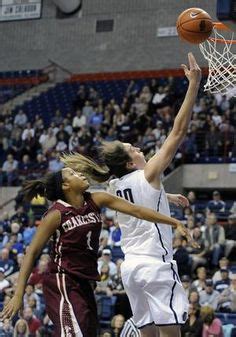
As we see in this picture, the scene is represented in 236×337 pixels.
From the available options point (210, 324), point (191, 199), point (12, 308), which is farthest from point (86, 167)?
point (191, 199)

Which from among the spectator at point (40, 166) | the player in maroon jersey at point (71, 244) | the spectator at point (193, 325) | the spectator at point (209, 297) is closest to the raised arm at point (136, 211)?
the player in maroon jersey at point (71, 244)

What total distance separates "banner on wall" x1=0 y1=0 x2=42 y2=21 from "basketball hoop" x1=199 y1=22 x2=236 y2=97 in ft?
47.7

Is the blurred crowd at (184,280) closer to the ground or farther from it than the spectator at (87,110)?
closer to the ground

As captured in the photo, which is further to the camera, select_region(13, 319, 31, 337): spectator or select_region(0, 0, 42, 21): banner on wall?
select_region(0, 0, 42, 21): banner on wall

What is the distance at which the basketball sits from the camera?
6918mm

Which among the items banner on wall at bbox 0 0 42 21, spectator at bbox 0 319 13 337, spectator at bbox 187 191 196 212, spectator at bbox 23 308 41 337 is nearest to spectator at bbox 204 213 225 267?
spectator at bbox 187 191 196 212

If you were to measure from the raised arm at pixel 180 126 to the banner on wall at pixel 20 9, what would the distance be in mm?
17569

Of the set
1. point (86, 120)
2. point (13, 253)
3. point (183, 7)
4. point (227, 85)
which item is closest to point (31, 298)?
point (13, 253)

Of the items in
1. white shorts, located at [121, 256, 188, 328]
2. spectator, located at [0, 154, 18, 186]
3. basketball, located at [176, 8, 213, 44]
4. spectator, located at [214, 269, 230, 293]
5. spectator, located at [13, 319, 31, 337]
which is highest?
basketball, located at [176, 8, 213, 44]

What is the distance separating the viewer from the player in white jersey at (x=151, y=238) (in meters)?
5.61

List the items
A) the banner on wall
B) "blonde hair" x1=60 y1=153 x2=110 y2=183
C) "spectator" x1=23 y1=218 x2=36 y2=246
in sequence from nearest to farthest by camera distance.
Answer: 1. "blonde hair" x1=60 y1=153 x2=110 y2=183
2. "spectator" x1=23 y1=218 x2=36 y2=246
3. the banner on wall

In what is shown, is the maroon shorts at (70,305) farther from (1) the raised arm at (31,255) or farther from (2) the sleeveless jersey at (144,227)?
(2) the sleeveless jersey at (144,227)

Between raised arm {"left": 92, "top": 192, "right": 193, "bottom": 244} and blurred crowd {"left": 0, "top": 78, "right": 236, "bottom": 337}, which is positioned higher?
raised arm {"left": 92, "top": 192, "right": 193, "bottom": 244}

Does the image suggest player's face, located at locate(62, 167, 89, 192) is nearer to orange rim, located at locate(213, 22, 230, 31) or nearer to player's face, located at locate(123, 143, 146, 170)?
player's face, located at locate(123, 143, 146, 170)
